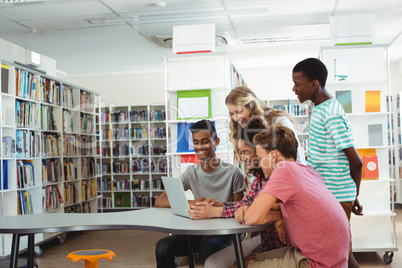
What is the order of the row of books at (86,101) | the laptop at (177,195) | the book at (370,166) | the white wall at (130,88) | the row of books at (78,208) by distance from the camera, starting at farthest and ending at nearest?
1. the white wall at (130,88)
2. the row of books at (86,101)
3. the row of books at (78,208)
4. the book at (370,166)
5. the laptop at (177,195)

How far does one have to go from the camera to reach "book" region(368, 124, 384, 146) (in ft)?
13.8

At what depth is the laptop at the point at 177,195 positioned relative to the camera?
2.14 metres

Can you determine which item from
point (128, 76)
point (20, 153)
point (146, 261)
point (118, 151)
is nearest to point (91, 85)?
point (128, 76)

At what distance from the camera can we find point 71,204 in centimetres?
594

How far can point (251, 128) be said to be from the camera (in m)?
2.70

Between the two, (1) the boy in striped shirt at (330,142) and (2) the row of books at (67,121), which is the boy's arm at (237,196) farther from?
(2) the row of books at (67,121)

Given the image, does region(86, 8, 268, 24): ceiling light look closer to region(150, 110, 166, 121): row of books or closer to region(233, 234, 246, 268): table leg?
region(150, 110, 166, 121): row of books

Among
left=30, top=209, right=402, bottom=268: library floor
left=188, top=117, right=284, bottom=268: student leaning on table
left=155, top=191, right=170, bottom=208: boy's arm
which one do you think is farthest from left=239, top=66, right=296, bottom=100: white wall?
left=188, top=117, right=284, bottom=268: student leaning on table

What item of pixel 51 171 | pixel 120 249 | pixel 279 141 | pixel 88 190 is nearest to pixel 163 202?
pixel 279 141

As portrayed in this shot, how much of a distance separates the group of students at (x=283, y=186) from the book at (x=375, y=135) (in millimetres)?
1771

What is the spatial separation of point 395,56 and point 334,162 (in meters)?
6.54

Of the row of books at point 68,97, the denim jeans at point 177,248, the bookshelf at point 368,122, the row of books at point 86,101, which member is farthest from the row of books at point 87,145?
the denim jeans at point 177,248

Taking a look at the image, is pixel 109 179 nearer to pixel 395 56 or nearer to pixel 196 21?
pixel 196 21

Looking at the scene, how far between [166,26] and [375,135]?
9.79 feet
